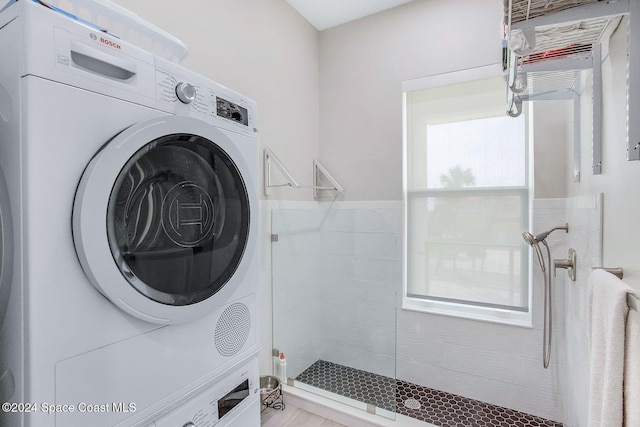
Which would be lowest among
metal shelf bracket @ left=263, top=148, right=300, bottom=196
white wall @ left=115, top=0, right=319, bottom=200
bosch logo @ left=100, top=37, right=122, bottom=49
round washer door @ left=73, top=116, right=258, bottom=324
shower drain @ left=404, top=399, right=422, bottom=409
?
shower drain @ left=404, top=399, right=422, bottom=409

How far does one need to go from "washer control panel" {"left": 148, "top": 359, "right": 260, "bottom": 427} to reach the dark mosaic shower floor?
2.97 feet

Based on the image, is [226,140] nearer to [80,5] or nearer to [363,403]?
[80,5]

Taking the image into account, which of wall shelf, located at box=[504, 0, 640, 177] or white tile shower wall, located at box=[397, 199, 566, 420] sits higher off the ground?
wall shelf, located at box=[504, 0, 640, 177]

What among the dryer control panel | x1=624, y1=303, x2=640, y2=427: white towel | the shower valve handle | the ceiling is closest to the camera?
x1=624, y1=303, x2=640, y2=427: white towel

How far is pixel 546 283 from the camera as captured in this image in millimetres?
1712

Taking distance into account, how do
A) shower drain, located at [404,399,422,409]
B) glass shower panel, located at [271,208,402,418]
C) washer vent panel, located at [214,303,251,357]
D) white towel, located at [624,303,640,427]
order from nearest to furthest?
1. white towel, located at [624,303,640,427]
2. washer vent panel, located at [214,303,251,357]
3. shower drain, located at [404,399,422,409]
4. glass shower panel, located at [271,208,402,418]

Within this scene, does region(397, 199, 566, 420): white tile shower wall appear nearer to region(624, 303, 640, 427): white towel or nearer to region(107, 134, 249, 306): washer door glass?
region(624, 303, 640, 427): white towel

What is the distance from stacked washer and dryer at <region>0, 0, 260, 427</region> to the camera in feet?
2.11

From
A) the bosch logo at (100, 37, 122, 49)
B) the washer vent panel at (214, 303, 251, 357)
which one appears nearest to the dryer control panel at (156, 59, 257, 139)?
the bosch logo at (100, 37, 122, 49)

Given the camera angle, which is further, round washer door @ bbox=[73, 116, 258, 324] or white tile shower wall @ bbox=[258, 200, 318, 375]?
white tile shower wall @ bbox=[258, 200, 318, 375]

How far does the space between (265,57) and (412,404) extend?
2.31 m

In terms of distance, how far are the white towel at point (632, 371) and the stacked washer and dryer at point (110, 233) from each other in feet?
3.15

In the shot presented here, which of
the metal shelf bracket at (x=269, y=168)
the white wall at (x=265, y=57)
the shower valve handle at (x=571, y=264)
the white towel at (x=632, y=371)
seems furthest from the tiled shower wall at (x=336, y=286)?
the white towel at (x=632, y=371)

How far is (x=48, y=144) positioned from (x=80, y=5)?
2.00 feet
